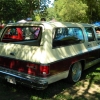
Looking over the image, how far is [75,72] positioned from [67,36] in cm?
108

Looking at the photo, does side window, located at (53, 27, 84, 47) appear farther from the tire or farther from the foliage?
the foliage

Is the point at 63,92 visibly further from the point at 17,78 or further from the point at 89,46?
the point at 89,46

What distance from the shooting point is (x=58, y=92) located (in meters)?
5.51

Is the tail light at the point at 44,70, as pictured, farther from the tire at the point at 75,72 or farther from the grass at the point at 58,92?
the tire at the point at 75,72

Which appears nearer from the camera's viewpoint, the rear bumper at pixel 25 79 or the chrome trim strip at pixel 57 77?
the rear bumper at pixel 25 79

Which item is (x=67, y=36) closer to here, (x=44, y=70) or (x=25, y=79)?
(x=44, y=70)

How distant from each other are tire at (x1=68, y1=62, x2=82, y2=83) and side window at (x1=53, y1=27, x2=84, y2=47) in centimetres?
65

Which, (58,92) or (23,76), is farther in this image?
(58,92)

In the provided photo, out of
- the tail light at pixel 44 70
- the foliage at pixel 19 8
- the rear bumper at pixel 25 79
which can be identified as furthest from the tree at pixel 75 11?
the tail light at pixel 44 70

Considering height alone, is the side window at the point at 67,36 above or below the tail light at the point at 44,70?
above

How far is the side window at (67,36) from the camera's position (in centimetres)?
527

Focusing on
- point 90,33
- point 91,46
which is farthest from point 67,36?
point 90,33

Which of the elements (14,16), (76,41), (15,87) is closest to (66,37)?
(76,41)

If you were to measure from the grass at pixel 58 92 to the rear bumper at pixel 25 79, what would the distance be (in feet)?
1.49
